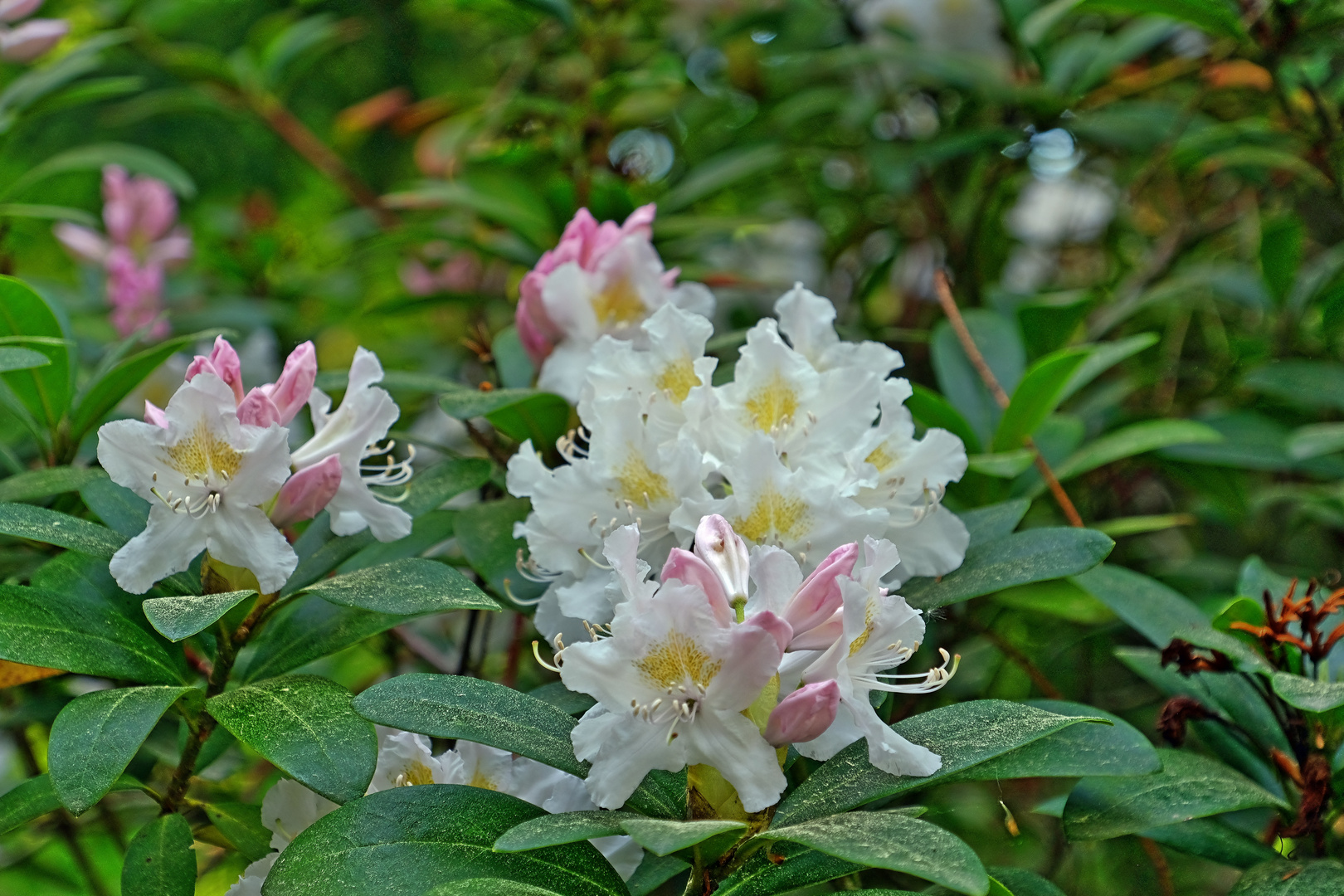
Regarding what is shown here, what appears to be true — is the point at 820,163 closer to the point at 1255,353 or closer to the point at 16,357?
the point at 1255,353

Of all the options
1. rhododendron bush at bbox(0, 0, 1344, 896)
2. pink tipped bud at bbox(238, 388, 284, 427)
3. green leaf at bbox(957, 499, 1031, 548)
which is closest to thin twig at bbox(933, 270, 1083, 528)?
rhododendron bush at bbox(0, 0, 1344, 896)

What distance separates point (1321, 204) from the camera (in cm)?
210

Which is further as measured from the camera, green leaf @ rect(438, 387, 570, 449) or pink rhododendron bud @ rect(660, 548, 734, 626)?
green leaf @ rect(438, 387, 570, 449)

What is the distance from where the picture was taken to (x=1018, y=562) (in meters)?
0.93

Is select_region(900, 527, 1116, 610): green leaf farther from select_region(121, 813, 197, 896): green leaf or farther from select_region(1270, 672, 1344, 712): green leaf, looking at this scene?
select_region(121, 813, 197, 896): green leaf

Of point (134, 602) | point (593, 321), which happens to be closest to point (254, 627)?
point (134, 602)

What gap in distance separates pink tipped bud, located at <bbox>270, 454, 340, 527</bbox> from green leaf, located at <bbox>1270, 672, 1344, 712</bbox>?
29.3 inches

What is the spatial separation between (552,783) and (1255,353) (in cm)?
131

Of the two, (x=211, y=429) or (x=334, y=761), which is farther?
(x=211, y=429)

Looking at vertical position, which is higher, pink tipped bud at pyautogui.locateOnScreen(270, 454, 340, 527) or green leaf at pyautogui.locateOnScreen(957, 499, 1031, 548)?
pink tipped bud at pyautogui.locateOnScreen(270, 454, 340, 527)

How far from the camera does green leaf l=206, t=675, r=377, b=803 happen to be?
74cm

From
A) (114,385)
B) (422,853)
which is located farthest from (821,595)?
(114,385)

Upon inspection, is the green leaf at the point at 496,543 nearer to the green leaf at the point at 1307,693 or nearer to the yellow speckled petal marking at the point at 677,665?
the yellow speckled petal marking at the point at 677,665

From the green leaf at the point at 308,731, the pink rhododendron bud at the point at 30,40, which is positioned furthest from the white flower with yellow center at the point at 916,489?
the pink rhododendron bud at the point at 30,40
